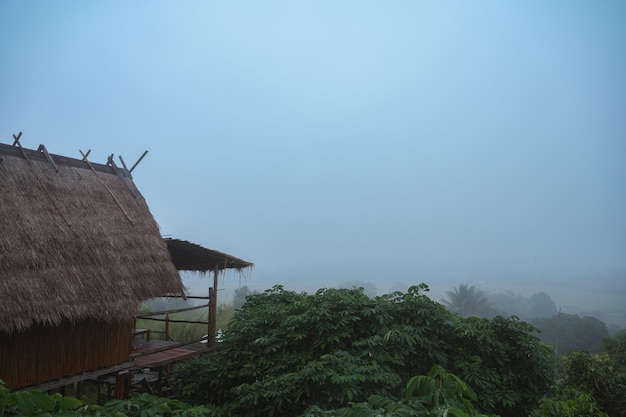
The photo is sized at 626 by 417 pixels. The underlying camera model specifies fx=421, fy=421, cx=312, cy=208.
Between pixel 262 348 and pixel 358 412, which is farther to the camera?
pixel 262 348

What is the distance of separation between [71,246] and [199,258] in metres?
3.50

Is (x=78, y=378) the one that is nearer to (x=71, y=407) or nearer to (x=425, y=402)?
(x=71, y=407)

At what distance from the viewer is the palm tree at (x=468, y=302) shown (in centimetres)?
2550

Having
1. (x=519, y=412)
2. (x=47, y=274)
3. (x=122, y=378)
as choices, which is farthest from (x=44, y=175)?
(x=519, y=412)

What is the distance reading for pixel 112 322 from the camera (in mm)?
7555

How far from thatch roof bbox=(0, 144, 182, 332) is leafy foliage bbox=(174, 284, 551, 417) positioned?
2027 mm

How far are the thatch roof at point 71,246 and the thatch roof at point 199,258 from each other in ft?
2.40

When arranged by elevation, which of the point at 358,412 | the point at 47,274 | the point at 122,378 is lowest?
the point at 122,378

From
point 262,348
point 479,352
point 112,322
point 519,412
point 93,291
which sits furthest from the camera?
point 112,322

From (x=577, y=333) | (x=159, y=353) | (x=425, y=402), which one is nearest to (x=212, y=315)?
(x=159, y=353)

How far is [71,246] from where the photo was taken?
7.15 metres

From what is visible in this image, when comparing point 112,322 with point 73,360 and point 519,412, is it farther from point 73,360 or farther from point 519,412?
point 519,412

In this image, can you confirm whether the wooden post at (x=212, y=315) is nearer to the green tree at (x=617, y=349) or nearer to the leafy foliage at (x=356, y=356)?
the leafy foliage at (x=356, y=356)

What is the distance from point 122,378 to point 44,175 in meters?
4.19
